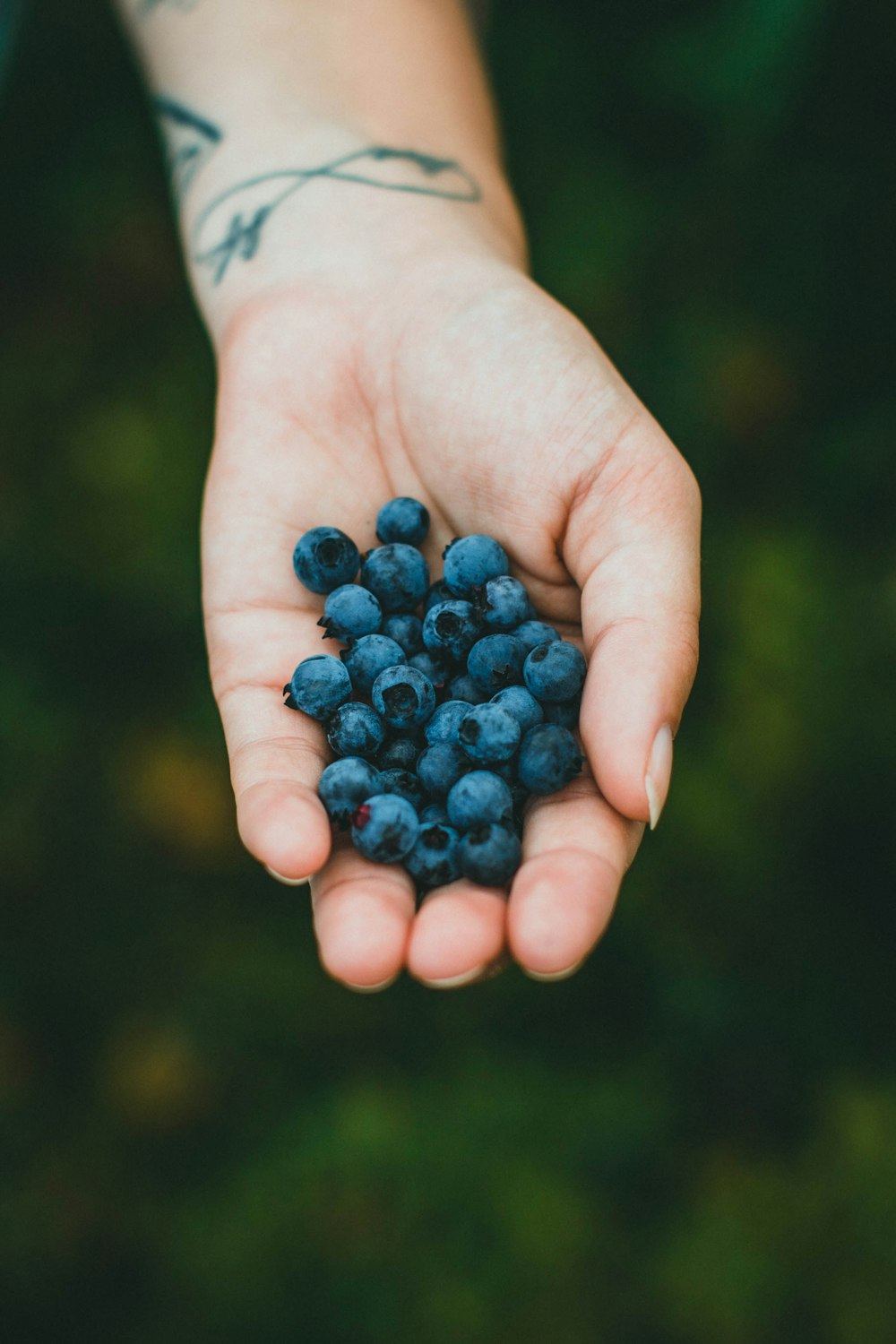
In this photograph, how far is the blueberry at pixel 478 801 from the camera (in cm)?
178

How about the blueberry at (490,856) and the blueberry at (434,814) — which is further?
the blueberry at (434,814)

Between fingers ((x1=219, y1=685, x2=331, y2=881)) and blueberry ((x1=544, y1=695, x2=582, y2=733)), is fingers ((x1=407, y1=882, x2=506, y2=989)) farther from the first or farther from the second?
blueberry ((x1=544, y1=695, x2=582, y2=733))

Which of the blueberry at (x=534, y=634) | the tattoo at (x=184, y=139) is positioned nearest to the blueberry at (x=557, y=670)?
the blueberry at (x=534, y=634)

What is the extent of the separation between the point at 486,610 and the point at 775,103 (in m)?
2.38

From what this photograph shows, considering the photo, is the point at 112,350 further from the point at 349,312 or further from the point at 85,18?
the point at 349,312

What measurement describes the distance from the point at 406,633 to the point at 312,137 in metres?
1.68

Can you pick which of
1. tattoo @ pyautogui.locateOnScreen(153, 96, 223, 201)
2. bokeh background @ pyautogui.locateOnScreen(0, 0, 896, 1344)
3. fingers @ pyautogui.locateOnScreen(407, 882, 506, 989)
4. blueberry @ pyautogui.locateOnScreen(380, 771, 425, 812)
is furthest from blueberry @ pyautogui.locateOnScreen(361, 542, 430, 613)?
tattoo @ pyautogui.locateOnScreen(153, 96, 223, 201)

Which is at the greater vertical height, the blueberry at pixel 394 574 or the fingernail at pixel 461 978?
the blueberry at pixel 394 574

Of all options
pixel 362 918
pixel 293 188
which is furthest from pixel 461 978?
pixel 293 188

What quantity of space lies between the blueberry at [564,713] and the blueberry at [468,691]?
18cm

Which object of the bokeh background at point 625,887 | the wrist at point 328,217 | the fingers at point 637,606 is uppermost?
the wrist at point 328,217

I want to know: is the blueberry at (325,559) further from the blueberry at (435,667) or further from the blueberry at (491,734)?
the blueberry at (491,734)

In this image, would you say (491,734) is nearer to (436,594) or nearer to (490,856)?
(490,856)

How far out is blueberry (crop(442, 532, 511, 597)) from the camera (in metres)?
2.12
